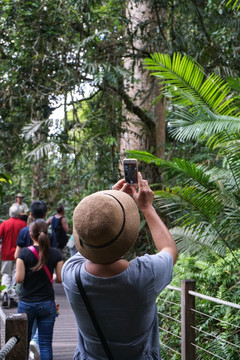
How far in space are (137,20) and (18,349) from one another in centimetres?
854

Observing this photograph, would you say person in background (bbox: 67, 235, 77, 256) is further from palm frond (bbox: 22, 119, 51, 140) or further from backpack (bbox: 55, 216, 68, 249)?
palm frond (bbox: 22, 119, 51, 140)

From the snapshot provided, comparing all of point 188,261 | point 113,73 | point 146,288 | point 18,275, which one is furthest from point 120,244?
point 113,73

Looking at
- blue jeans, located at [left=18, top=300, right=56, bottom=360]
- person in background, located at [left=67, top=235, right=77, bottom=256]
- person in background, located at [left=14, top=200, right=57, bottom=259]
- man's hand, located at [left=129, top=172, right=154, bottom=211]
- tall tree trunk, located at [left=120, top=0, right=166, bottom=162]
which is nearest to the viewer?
man's hand, located at [left=129, top=172, right=154, bottom=211]

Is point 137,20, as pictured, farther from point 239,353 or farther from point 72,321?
point 239,353

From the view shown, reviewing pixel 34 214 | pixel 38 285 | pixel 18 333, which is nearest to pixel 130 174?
pixel 18 333

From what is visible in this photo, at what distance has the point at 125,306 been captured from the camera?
7.28 ft

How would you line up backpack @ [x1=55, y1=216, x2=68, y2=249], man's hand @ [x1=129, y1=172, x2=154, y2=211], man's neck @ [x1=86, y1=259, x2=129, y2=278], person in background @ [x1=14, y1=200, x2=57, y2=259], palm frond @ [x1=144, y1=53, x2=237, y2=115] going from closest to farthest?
man's neck @ [x1=86, y1=259, x2=129, y2=278], man's hand @ [x1=129, y1=172, x2=154, y2=211], person in background @ [x1=14, y1=200, x2=57, y2=259], palm frond @ [x1=144, y1=53, x2=237, y2=115], backpack @ [x1=55, y1=216, x2=68, y2=249]

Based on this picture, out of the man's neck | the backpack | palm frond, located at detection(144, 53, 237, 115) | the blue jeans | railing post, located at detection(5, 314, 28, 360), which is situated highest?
palm frond, located at detection(144, 53, 237, 115)

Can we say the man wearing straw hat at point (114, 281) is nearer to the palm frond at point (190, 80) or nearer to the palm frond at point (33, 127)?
the palm frond at point (190, 80)

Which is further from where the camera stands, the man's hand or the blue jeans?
the blue jeans

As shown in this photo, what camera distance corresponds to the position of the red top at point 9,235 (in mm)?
9336

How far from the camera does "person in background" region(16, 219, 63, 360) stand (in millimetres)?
4891

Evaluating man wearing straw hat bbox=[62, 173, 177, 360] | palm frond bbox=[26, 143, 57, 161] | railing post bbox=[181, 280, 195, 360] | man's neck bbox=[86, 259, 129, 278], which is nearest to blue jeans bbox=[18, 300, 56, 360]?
railing post bbox=[181, 280, 195, 360]

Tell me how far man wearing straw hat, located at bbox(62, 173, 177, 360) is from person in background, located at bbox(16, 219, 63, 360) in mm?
2618
